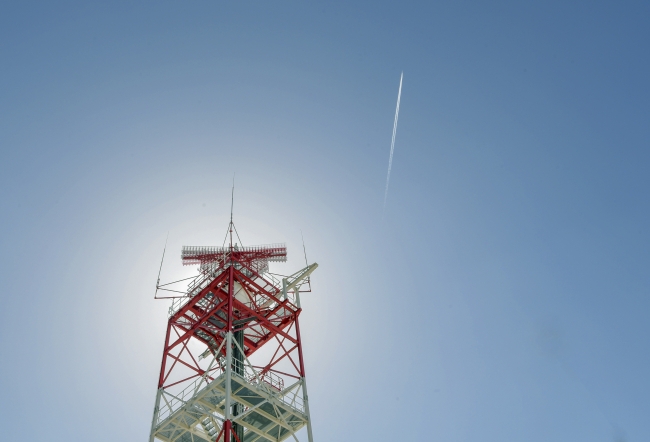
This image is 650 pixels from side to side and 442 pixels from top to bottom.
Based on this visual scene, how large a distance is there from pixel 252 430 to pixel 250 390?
8.41 ft

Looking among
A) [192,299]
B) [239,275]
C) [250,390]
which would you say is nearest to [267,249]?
[239,275]

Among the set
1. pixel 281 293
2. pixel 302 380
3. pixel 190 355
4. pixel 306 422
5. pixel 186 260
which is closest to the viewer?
pixel 306 422

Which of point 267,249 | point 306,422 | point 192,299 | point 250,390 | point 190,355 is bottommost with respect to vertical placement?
point 306,422

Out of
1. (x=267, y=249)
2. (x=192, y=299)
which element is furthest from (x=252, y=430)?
(x=267, y=249)

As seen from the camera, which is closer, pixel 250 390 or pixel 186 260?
pixel 250 390

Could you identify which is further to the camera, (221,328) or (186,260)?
(186,260)

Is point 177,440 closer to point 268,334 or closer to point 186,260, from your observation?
point 268,334

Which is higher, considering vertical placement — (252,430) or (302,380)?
(302,380)

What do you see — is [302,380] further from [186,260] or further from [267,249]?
[186,260]

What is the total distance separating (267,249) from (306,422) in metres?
14.3

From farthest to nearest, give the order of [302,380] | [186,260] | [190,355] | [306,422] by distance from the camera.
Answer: [186,260]
[190,355]
[302,380]
[306,422]

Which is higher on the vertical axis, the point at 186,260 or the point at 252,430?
the point at 186,260

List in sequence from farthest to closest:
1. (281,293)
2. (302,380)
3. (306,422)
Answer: (281,293), (302,380), (306,422)

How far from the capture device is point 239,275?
124ft
